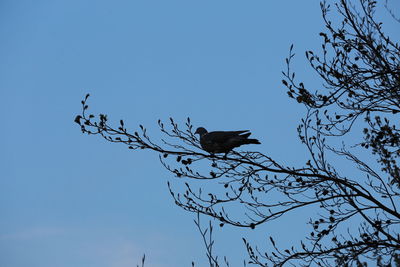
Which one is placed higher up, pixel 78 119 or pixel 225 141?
pixel 225 141

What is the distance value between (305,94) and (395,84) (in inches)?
53.5

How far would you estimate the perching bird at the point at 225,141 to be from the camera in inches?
312

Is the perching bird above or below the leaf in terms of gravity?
above

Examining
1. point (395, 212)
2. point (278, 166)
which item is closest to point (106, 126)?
point (278, 166)

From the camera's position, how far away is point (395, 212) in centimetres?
624

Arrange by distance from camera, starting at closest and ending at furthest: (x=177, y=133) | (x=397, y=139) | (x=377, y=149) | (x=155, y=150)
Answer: (x=155, y=150), (x=177, y=133), (x=397, y=139), (x=377, y=149)

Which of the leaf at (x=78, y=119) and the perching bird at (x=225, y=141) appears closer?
the leaf at (x=78, y=119)

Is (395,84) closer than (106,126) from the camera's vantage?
No

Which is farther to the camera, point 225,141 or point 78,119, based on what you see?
point 225,141

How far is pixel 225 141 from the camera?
8.14 meters

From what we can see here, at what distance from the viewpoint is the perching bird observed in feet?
26.0

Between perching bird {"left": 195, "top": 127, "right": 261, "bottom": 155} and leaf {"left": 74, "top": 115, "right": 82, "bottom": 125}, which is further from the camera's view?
perching bird {"left": 195, "top": 127, "right": 261, "bottom": 155}

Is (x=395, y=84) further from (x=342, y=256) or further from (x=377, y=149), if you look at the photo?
(x=342, y=256)

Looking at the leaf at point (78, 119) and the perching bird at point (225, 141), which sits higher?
the perching bird at point (225, 141)
